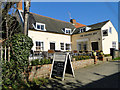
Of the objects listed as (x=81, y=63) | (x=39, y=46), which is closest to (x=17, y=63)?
(x=81, y=63)

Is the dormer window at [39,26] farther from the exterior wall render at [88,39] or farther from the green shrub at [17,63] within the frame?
the green shrub at [17,63]

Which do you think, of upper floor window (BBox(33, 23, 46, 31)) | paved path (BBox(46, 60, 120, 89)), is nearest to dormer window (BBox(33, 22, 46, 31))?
upper floor window (BBox(33, 23, 46, 31))

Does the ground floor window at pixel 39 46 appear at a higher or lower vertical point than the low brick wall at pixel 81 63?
higher

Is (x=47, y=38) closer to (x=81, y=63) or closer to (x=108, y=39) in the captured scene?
(x=81, y=63)

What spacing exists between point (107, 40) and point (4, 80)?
1529cm

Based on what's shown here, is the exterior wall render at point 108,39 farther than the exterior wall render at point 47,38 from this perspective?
Yes

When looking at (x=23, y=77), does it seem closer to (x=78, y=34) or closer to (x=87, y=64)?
(x=87, y=64)

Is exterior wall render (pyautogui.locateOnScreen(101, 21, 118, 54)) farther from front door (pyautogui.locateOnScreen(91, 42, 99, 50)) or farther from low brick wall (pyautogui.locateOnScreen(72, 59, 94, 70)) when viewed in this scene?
low brick wall (pyautogui.locateOnScreen(72, 59, 94, 70))

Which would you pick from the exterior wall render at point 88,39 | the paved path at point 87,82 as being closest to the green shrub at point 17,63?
the paved path at point 87,82

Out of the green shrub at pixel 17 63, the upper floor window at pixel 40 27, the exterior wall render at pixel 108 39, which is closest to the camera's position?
the green shrub at pixel 17 63

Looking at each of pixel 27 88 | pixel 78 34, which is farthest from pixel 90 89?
pixel 78 34

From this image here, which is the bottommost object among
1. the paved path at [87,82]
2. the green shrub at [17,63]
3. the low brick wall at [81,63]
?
the paved path at [87,82]

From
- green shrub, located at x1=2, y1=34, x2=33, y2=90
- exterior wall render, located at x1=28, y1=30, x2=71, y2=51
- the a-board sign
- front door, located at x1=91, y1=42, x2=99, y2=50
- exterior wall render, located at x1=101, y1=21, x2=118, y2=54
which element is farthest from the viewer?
front door, located at x1=91, y1=42, x2=99, y2=50

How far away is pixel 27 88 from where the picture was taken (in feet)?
11.6
